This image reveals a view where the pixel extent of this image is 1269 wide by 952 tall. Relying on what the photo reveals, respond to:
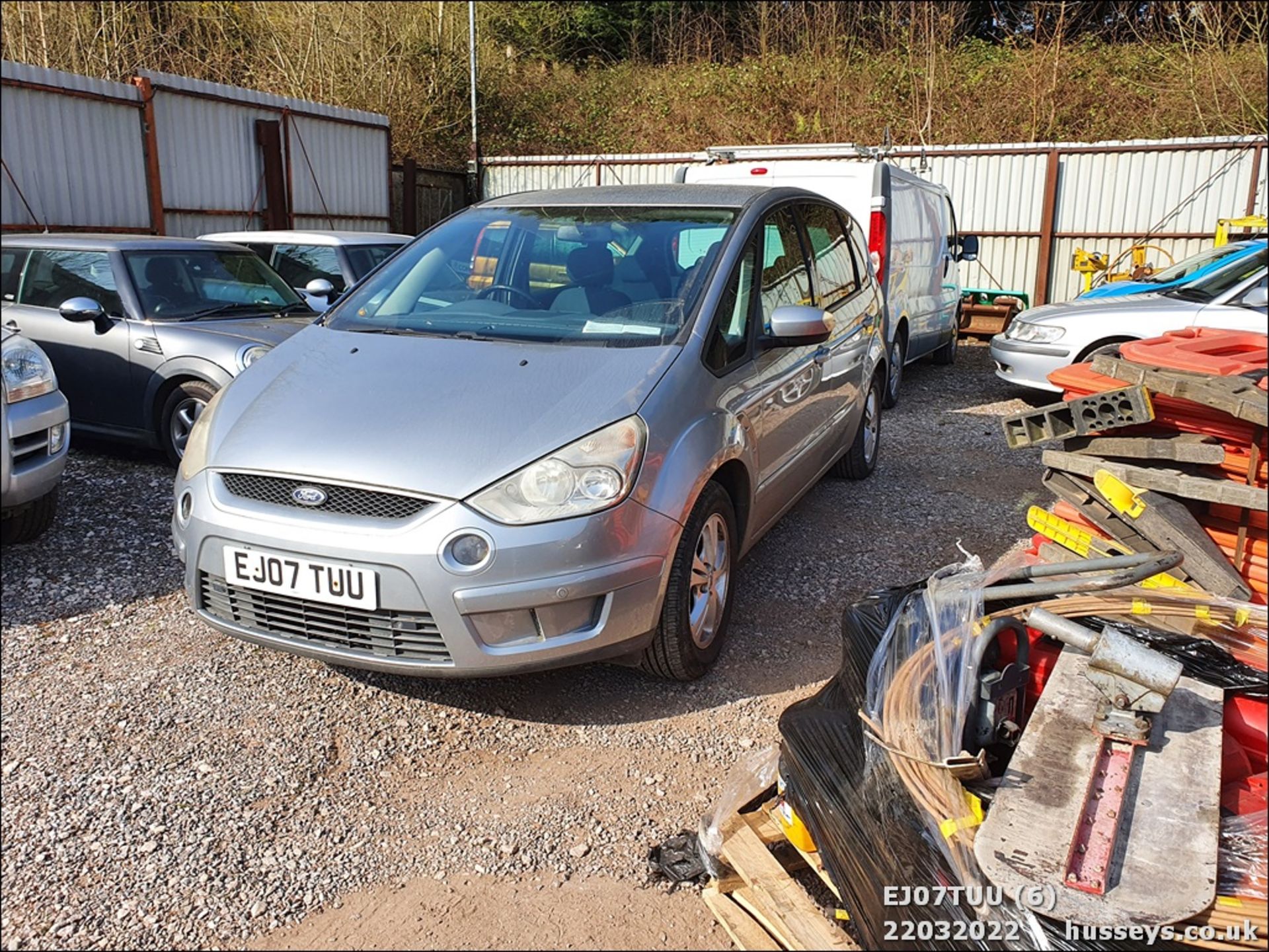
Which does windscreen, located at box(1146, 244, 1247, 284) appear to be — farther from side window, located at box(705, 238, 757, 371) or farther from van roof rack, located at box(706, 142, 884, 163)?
side window, located at box(705, 238, 757, 371)

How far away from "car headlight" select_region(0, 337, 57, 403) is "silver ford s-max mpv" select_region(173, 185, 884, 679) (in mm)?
479

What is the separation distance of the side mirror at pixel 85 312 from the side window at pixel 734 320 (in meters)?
3.84

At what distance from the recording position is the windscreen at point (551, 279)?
3.69 metres

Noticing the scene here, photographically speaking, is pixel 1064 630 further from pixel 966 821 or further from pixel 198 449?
pixel 198 449

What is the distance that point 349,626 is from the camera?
2955 millimetres

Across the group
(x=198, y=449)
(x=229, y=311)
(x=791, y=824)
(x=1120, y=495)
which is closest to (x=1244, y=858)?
(x=791, y=824)

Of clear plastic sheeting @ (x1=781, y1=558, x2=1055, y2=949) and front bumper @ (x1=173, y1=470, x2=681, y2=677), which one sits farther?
front bumper @ (x1=173, y1=470, x2=681, y2=677)

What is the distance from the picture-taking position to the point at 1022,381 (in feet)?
28.1

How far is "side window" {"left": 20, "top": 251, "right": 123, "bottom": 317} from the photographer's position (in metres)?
6.08

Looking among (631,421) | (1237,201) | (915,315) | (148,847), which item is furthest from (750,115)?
(148,847)

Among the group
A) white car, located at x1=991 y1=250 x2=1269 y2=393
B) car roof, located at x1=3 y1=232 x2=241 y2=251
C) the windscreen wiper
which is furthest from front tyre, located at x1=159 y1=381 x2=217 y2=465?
white car, located at x1=991 y1=250 x2=1269 y2=393

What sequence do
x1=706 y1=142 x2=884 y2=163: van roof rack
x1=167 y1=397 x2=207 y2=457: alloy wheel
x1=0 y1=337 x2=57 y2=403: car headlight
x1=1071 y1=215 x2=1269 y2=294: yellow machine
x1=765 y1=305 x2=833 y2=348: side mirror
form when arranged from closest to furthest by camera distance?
x1=0 y1=337 x2=57 y2=403: car headlight, x1=765 y1=305 x2=833 y2=348: side mirror, x1=167 y1=397 x2=207 y2=457: alloy wheel, x1=706 y1=142 x2=884 y2=163: van roof rack, x1=1071 y1=215 x2=1269 y2=294: yellow machine

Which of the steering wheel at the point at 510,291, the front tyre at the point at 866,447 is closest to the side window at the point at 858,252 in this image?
the front tyre at the point at 866,447

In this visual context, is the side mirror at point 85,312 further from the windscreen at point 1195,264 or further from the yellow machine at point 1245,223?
the yellow machine at point 1245,223
